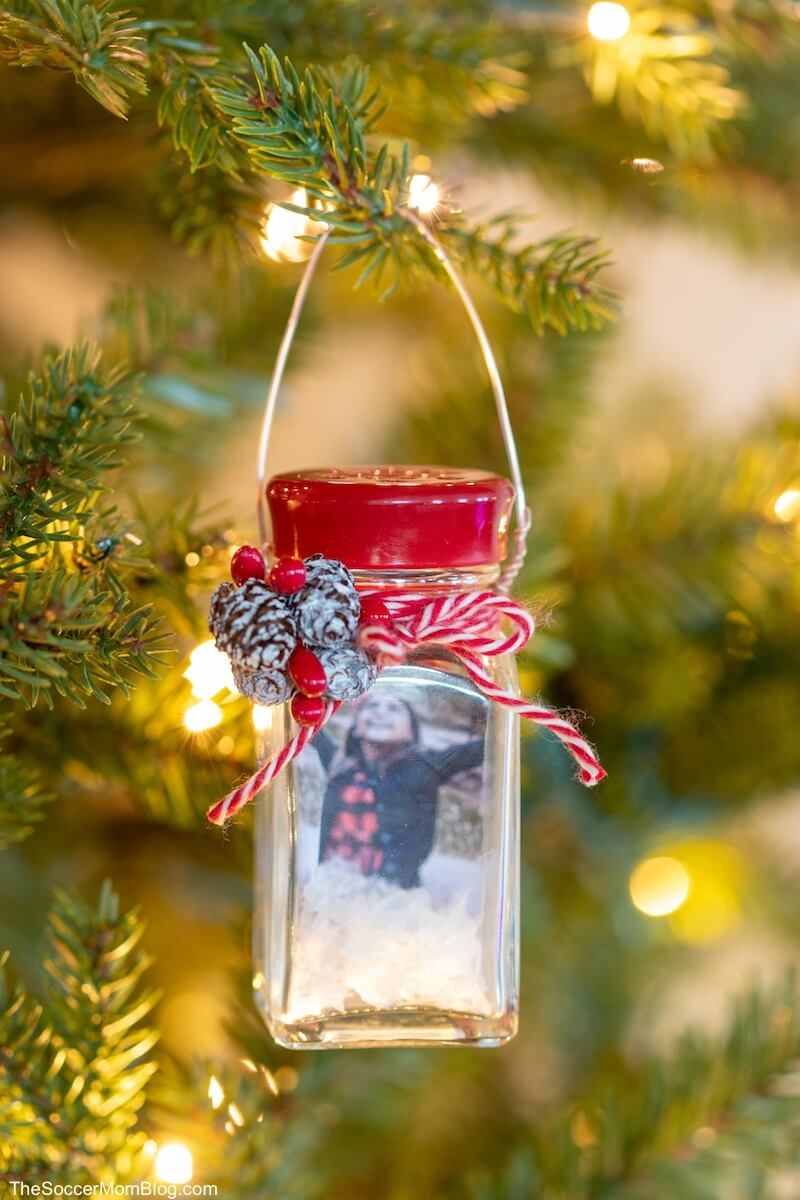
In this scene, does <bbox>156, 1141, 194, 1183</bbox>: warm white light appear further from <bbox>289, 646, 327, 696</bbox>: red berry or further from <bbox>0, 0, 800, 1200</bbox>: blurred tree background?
<bbox>289, 646, 327, 696</bbox>: red berry

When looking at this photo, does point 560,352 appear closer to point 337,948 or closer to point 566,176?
point 566,176

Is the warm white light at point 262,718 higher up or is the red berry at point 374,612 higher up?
the red berry at point 374,612

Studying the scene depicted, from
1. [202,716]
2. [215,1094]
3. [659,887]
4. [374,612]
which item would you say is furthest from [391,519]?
[659,887]

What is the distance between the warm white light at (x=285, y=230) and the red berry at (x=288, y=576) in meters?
0.14

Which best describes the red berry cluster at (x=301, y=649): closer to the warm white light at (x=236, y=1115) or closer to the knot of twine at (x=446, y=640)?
the knot of twine at (x=446, y=640)

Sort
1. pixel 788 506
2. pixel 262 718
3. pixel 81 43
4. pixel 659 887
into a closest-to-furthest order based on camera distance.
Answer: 1. pixel 81 43
2. pixel 262 718
3. pixel 788 506
4. pixel 659 887

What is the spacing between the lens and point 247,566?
362 mm

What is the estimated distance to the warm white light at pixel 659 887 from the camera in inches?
25.9

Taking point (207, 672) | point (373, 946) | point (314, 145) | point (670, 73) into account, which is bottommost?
point (373, 946)

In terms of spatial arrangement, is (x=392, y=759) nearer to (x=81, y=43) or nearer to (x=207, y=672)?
(x=207, y=672)

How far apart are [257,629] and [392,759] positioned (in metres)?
0.08

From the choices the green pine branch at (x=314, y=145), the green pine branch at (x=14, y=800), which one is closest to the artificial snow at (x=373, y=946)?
the green pine branch at (x=14, y=800)

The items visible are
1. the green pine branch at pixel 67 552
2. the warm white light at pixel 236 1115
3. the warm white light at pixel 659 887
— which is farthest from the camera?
the warm white light at pixel 659 887

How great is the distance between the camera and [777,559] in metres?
0.55
